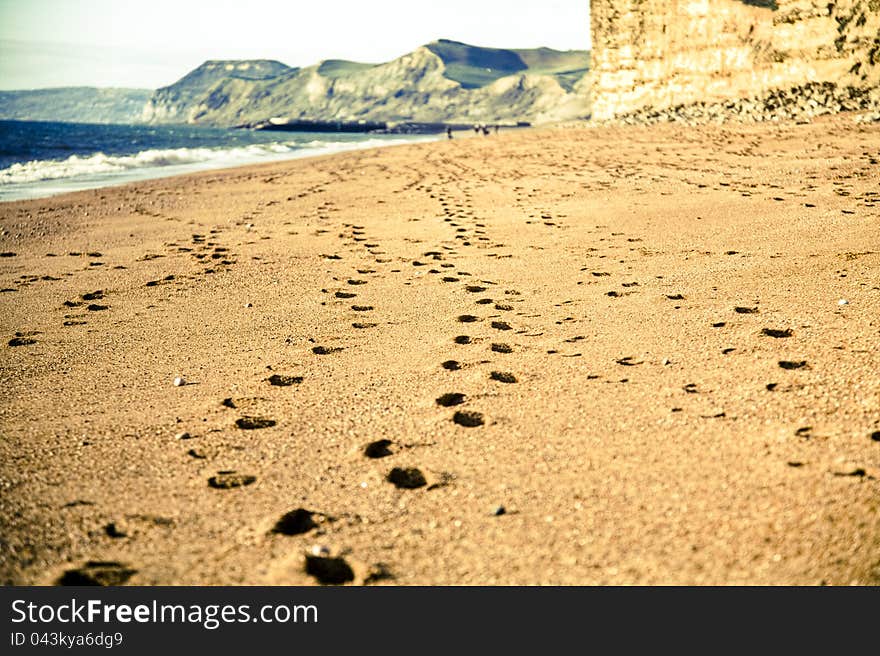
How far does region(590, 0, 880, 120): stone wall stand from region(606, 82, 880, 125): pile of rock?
35 centimetres

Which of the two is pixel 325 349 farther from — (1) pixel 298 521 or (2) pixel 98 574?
(2) pixel 98 574

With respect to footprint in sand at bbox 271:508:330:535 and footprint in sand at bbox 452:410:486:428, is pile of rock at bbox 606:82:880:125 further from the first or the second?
footprint in sand at bbox 271:508:330:535

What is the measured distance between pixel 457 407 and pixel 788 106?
72.0 ft

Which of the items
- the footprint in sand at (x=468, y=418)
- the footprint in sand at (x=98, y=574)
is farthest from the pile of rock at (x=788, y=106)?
the footprint in sand at (x=98, y=574)

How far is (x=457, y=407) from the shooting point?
141 inches

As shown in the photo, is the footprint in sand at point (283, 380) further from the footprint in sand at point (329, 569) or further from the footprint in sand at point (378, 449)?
the footprint in sand at point (329, 569)

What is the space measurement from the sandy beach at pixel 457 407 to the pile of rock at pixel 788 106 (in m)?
12.7

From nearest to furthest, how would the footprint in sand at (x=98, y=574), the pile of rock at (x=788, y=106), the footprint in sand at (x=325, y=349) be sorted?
the footprint in sand at (x=98, y=574), the footprint in sand at (x=325, y=349), the pile of rock at (x=788, y=106)

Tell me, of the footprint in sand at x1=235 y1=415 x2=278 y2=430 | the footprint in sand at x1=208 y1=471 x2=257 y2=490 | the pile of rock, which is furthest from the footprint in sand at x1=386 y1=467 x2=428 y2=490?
the pile of rock

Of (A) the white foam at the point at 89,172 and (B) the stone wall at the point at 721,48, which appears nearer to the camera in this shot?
(A) the white foam at the point at 89,172

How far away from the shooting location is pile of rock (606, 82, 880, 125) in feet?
61.2

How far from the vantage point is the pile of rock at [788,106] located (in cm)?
1866

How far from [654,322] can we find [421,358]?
5.85ft

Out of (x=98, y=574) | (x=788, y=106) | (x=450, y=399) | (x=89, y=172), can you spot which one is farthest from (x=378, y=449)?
(x=89, y=172)
